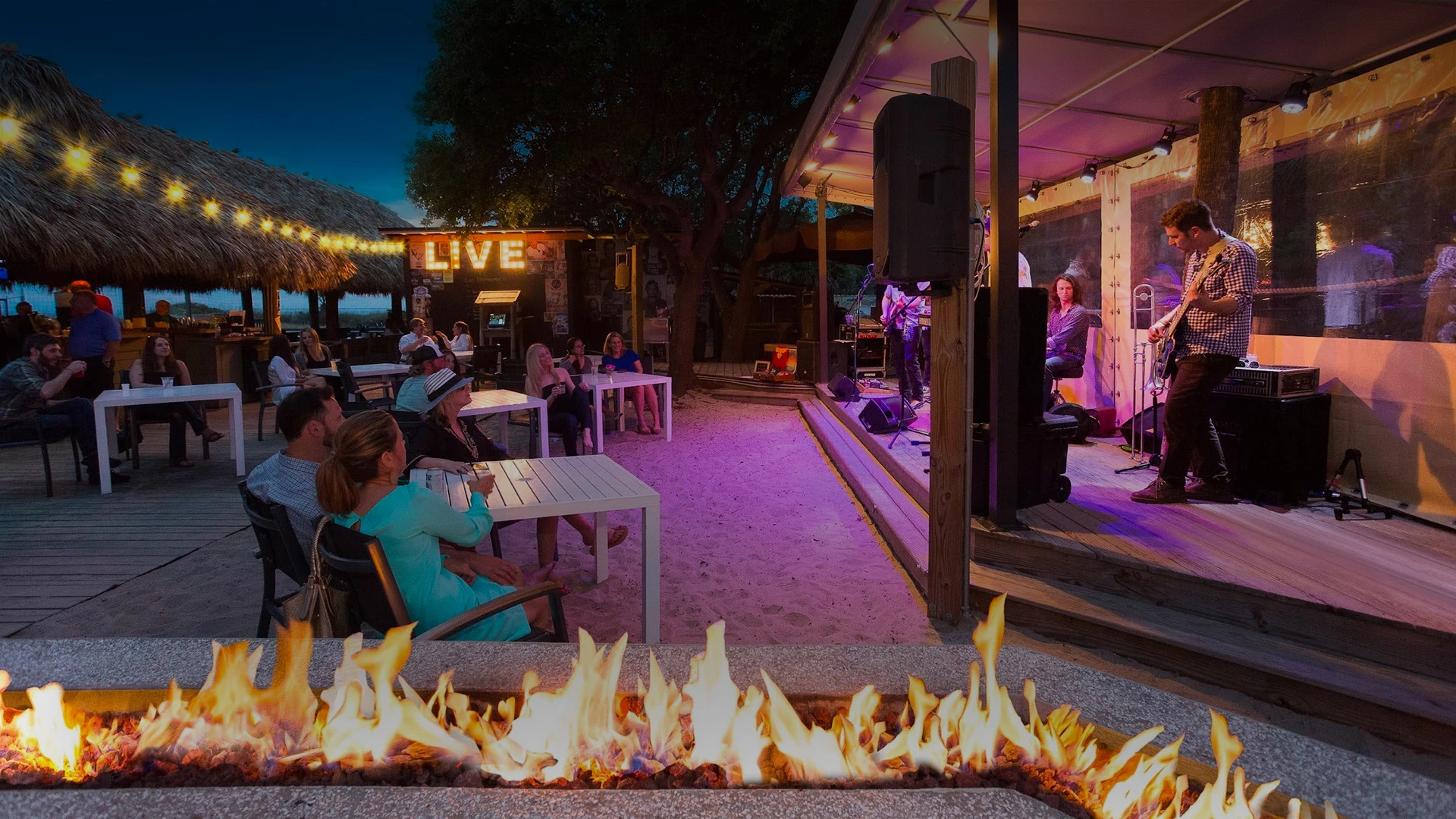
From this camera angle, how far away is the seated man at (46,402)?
250 inches

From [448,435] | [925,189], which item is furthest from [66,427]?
[925,189]

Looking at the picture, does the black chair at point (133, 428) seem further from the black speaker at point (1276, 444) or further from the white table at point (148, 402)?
the black speaker at point (1276, 444)

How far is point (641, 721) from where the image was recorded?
1.69 metres

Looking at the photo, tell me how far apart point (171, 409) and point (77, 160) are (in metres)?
6.68

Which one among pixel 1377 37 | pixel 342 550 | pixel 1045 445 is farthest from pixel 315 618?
pixel 1377 37

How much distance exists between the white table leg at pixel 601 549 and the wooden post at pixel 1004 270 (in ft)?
6.95

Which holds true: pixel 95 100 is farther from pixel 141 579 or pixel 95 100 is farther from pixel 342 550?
pixel 342 550

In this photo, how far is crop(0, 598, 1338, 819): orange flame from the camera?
60.0 inches

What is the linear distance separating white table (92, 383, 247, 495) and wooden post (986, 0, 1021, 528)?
634cm

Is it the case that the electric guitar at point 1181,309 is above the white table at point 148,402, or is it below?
above

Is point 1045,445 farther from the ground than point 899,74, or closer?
closer

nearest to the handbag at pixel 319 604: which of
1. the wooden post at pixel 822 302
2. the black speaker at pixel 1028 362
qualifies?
the black speaker at pixel 1028 362

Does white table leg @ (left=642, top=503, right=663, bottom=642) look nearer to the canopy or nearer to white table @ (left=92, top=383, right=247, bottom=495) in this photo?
the canopy

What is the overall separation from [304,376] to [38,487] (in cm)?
240
